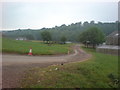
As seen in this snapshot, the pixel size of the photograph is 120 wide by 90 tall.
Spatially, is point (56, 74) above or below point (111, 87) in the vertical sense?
above

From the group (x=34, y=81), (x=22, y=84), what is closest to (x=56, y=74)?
(x=34, y=81)

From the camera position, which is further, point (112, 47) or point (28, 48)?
point (112, 47)

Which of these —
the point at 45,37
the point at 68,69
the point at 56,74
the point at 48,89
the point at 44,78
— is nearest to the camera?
the point at 48,89

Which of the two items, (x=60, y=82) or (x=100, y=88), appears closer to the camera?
(x=60, y=82)

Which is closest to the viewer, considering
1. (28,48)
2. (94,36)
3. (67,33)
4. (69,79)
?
(69,79)

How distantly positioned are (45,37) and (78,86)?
88991 mm

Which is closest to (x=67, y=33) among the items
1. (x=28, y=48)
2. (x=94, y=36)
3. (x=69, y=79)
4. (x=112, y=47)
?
(x=94, y=36)

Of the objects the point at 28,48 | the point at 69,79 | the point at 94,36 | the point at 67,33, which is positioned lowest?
the point at 69,79

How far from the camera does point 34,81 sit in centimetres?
685

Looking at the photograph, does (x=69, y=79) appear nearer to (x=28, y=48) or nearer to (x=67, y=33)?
(x=28, y=48)

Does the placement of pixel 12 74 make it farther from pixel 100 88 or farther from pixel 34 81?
pixel 100 88

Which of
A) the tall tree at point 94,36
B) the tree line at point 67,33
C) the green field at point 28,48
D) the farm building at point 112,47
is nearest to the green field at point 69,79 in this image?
the green field at point 28,48

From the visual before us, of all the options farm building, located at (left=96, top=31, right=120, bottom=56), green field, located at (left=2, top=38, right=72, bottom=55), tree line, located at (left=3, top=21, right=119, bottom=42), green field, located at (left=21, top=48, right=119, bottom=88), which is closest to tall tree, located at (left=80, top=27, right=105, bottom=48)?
farm building, located at (left=96, top=31, right=120, bottom=56)

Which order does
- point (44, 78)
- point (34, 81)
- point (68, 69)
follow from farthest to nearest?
point (68, 69) < point (44, 78) < point (34, 81)
